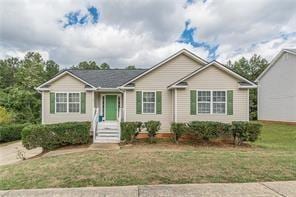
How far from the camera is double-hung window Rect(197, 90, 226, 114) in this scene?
47.7 ft

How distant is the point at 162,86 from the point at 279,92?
1545cm

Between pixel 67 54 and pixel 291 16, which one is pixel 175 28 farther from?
pixel 67 54

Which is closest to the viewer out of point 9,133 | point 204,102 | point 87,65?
point 204,102

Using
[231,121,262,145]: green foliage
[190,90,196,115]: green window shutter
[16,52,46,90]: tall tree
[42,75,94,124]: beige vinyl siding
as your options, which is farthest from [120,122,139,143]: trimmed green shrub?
[16,52,46,90]: tall tree

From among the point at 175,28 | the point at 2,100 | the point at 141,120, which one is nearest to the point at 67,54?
the point at 2,100

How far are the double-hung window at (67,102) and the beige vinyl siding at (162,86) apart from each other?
3672 millimetres

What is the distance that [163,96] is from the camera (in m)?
15.7

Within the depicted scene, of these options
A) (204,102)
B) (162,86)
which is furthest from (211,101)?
(162,86)

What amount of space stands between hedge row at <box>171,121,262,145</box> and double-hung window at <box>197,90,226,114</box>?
159 cm

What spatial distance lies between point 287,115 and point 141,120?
16.0 metres

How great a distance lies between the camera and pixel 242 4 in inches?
555

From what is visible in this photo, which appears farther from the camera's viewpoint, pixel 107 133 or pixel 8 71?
pixel 8 71

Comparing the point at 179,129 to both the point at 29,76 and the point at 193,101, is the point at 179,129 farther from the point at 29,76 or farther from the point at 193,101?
the point at 29,76

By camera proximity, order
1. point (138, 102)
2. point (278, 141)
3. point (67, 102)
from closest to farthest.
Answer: point (278, 141)
point (138, 102)
point (67, 102)
